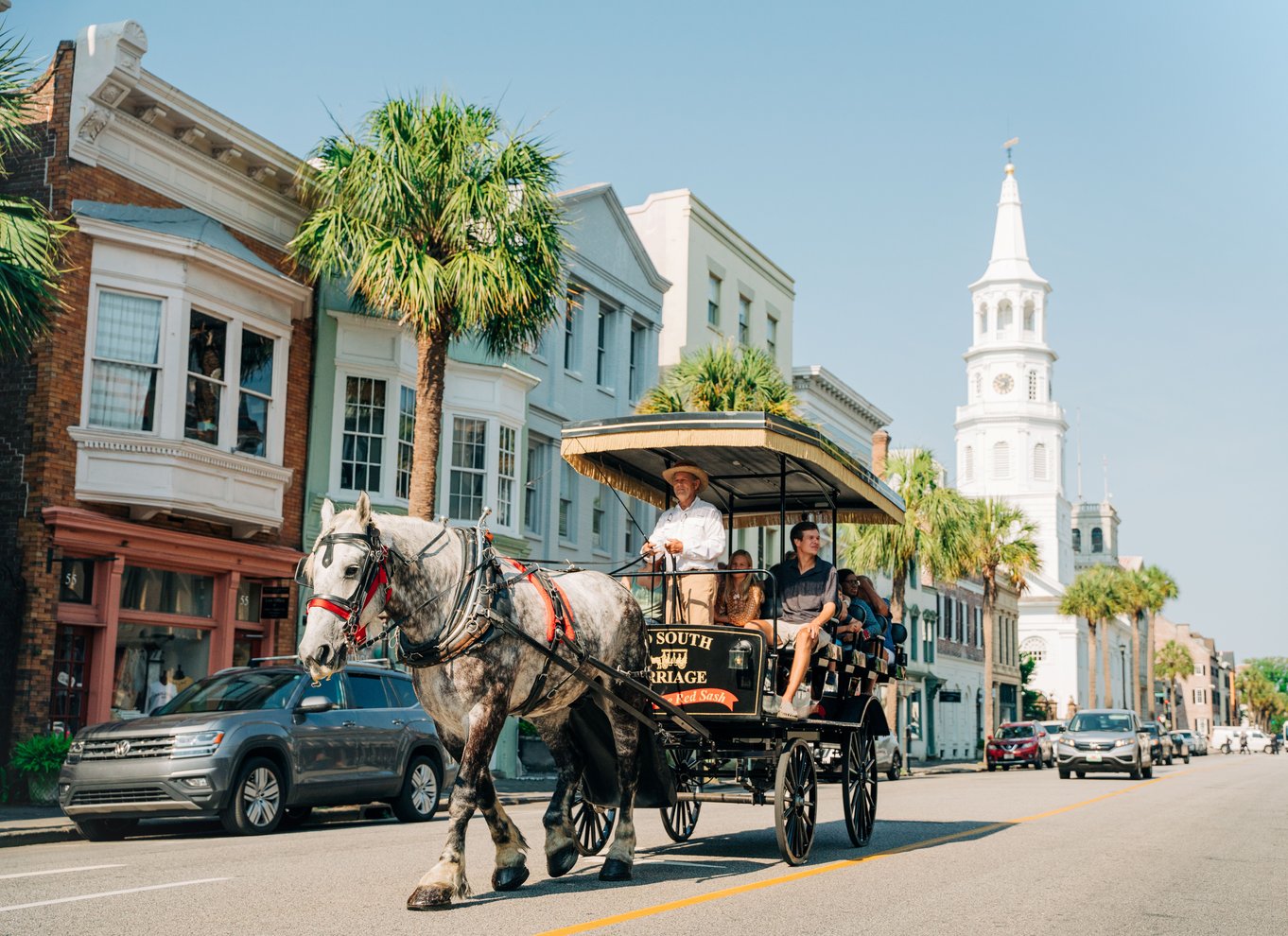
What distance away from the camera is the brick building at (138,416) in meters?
19.7

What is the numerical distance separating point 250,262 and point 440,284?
3885 mm

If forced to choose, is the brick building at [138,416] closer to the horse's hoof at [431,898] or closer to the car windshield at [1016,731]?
the horse's hoof at [431,898]

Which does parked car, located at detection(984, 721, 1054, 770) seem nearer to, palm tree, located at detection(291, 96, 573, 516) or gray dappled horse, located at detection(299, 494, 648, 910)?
palm tree, located at detection(291, 96, 573, 516)

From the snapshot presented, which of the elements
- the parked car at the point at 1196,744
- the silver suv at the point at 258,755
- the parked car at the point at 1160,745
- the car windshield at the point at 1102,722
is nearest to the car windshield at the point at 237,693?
the silver suv at the point at 258,755

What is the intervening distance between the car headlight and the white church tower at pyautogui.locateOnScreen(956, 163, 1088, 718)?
10542cm

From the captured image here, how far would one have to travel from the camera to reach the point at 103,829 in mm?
14758

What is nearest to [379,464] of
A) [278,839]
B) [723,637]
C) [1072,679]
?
[278,839]

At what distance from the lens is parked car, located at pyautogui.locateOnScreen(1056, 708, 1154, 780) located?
33375 millimetres

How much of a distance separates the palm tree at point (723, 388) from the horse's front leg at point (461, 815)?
836 inches

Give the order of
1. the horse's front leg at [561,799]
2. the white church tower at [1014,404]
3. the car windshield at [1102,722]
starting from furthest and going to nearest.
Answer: the white church tower at [1014,404], the car windshield at [1102,722], the horse's front leg at [561,799]

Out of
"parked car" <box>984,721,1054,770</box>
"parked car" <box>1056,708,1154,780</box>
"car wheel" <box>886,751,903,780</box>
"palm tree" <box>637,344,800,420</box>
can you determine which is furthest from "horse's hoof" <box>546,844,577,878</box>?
"parked car" <box>984,721,1054,770</box>

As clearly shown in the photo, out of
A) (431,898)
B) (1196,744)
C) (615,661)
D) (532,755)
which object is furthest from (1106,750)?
(1196,744)

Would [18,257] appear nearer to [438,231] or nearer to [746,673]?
[438,231]

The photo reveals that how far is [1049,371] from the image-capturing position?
399 ft
